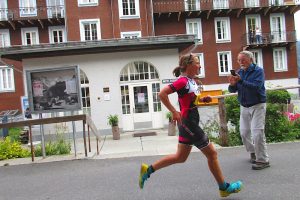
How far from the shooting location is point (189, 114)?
4.87 m

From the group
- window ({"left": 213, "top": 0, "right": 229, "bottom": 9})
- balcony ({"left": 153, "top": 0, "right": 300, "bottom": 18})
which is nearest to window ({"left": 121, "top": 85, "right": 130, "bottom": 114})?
balcony ({"left": 153, "top": 0, "right": 300, "bottom": 18})

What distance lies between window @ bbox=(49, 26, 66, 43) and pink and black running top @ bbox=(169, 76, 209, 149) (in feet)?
109

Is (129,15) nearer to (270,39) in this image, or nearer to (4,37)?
(4,37)

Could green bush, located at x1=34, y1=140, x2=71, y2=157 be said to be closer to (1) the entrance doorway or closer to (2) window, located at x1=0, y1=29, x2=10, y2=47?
A: (1) the entrance doorway

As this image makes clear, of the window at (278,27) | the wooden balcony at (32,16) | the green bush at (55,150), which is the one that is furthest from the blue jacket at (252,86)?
the window at (278,27)

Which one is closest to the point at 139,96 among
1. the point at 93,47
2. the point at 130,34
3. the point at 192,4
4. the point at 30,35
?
the point at 93,47

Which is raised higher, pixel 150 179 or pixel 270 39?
pixel 270 39

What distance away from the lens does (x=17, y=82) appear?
3478 centimetres

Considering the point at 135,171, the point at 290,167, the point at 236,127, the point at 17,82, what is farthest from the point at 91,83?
the point at 17,82

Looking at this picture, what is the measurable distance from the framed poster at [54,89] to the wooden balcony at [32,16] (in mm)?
25325

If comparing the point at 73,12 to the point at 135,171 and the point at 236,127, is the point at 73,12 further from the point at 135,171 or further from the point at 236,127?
the point at 135,171

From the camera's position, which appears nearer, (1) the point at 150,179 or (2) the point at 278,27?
(1) the point at 150,179

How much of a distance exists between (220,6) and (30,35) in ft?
59.4

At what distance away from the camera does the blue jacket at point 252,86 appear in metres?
6.25
